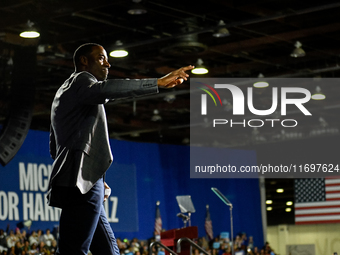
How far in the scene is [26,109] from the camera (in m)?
10.9

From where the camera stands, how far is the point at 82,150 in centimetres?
222

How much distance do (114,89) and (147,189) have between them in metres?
16.7

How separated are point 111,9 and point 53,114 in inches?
329

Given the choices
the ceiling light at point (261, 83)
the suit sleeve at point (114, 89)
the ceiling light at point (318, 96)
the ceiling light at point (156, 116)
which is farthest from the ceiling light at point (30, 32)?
the ceiling light at point (318, 96)

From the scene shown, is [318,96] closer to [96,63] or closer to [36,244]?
[36,244]

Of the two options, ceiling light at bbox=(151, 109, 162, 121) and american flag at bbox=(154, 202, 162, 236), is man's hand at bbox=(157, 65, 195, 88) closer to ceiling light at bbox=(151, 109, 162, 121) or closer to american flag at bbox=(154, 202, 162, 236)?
ceiling light at bbox=(151, 109, 162, 121)

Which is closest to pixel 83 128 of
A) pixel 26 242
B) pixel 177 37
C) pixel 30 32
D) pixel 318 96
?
pixel 30 32

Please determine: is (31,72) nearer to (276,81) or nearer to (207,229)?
(276,81)

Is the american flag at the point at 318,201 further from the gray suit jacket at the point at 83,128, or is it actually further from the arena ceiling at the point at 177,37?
the gray suit jacket at the point at 83,128

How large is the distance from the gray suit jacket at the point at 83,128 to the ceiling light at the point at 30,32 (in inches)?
320

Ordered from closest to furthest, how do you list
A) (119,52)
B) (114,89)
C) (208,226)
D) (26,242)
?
(114,89) < (119,52) < (26,242) < (208,226)

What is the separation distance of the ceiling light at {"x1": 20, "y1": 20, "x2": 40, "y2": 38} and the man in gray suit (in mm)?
8136

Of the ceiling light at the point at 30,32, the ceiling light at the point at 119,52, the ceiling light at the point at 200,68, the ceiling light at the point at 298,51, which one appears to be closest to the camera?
the ceiling light at the point at 30,32

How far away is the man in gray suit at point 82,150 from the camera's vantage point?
7.23 feet
